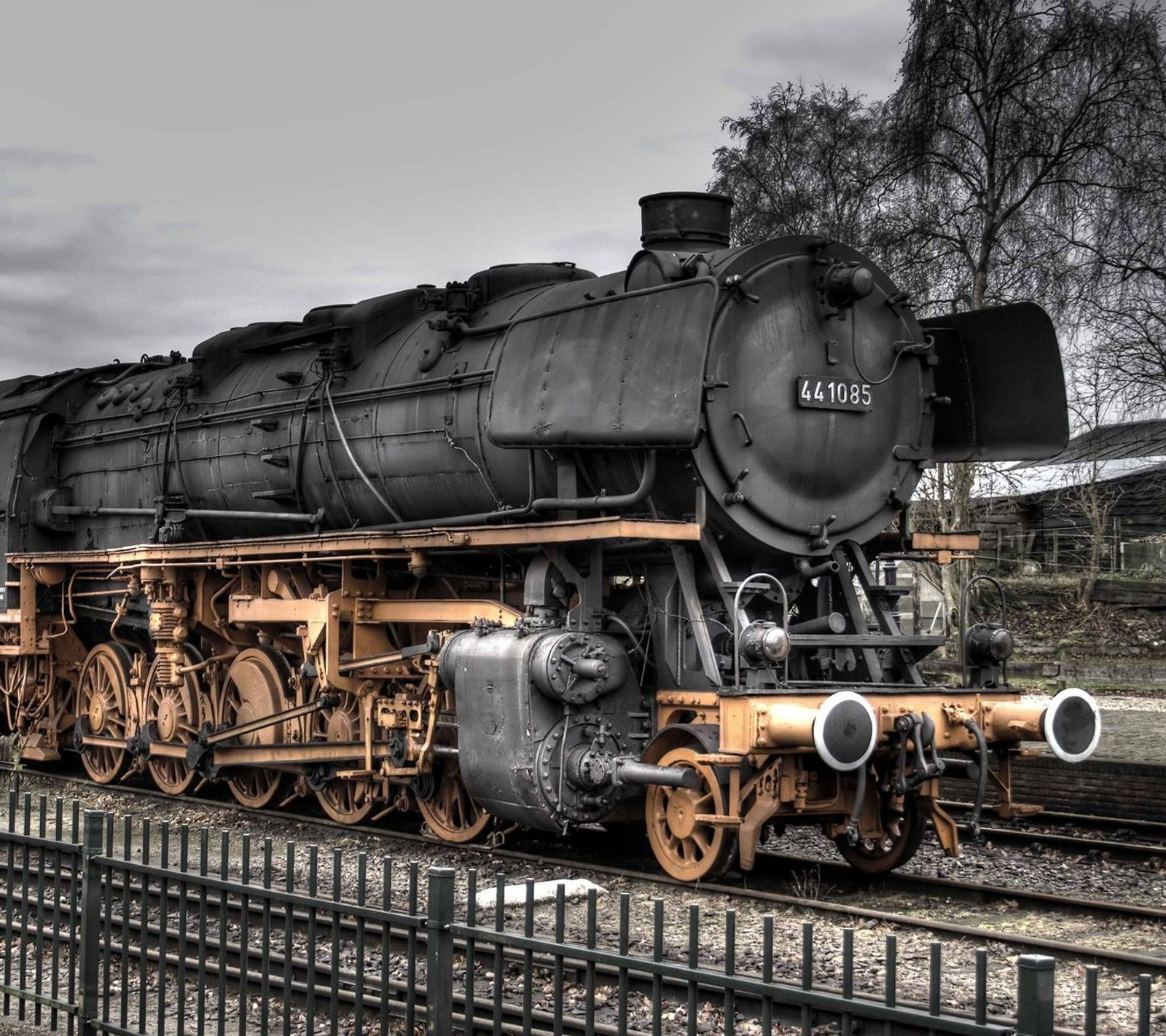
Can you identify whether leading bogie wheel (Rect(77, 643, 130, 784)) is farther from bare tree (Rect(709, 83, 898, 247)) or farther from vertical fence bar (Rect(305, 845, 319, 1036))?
bare tree (Rect(709, 83, 898, 247))

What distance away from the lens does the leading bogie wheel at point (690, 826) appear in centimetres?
877

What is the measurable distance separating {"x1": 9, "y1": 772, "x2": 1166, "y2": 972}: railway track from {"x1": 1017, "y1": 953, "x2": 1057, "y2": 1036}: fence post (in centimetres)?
351

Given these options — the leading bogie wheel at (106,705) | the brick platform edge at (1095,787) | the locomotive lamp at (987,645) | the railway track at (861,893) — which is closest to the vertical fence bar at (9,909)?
the railway track at (861,893)

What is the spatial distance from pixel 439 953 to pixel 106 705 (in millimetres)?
10206

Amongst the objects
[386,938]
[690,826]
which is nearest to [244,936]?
[386,938]

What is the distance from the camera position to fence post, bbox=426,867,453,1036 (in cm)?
477

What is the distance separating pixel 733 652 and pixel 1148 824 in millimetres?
4245

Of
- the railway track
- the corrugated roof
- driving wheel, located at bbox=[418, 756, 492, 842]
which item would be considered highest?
the corrugated roof

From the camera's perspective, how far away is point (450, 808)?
1093 cm

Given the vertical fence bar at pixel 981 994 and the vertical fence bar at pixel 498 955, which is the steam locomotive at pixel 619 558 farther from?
the vertical fence bar at pixel 981 994

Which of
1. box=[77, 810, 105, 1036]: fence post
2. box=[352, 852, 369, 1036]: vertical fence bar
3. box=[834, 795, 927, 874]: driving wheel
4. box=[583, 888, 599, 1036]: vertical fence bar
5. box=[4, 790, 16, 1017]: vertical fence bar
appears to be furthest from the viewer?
box=[834, 795, 927, 874]: driving wheel

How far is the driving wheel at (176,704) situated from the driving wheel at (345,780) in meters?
1.52

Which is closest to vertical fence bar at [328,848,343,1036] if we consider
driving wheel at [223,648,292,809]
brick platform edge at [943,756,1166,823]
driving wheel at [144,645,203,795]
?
driving wheel at [223,648,292,809]

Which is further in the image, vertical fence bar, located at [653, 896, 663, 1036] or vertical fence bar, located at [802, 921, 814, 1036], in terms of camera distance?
vertical fence bar, located at [653, 896, 663, 1036]
